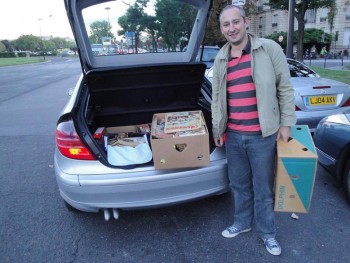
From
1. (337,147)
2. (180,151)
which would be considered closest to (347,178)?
(337,147)

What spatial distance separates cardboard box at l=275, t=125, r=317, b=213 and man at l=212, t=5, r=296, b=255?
0.07 meters

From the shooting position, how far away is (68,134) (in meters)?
2.27

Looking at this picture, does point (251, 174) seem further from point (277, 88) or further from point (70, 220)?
point (70, 220)

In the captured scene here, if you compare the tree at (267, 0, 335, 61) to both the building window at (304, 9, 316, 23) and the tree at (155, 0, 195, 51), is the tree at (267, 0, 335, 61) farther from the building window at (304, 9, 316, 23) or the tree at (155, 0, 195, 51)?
the building window at (304, 9, 316, 23)

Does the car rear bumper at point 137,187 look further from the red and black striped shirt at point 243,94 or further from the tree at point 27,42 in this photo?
the tree at point 27,42

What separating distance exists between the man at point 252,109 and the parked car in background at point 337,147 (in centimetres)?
112

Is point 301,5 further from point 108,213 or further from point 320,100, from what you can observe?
point 108,213

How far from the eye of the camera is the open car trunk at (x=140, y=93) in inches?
105

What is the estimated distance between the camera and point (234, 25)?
6.32ft

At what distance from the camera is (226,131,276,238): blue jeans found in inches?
81.1

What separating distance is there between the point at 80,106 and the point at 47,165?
198 centimetres

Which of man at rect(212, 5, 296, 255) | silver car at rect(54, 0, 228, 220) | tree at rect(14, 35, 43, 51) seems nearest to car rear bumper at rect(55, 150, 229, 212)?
silver car at rect(54, 0, 228, 220)

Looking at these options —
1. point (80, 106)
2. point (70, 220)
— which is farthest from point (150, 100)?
point (70, 220)

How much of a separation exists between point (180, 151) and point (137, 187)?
1.43ft
